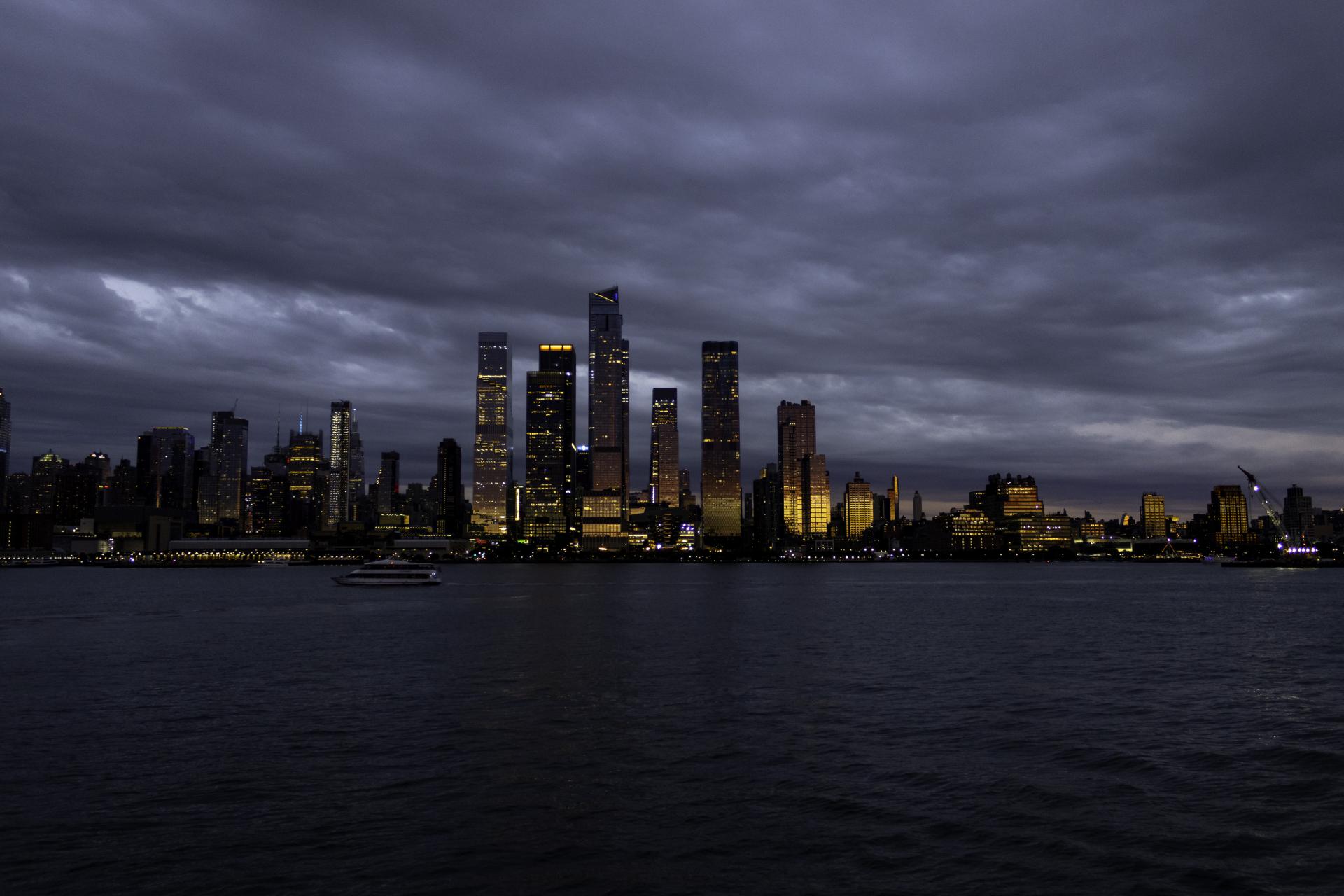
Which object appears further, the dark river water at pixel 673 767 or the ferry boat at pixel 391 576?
the ferry boat at pixel 391 576

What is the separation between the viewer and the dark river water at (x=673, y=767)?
2181cm

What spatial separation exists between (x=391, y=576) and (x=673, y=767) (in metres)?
166

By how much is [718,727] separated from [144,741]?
22.5 metres

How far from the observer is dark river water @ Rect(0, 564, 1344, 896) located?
2181cm

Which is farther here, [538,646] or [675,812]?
[538,646]

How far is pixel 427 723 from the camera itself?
129ft

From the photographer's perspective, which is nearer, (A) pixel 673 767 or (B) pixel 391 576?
(A) pixel 673 767

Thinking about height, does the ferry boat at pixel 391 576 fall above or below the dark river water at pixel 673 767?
below

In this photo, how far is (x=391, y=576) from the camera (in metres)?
187

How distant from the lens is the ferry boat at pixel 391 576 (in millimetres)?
183875

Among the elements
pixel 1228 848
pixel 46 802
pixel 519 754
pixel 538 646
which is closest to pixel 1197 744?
pixel 1228 848

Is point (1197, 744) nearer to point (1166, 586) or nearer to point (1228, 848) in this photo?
point (1228, 848)

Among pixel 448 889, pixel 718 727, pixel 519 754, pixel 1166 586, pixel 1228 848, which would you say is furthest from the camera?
pixel 1166 586

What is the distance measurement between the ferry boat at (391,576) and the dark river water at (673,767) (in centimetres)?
11202
